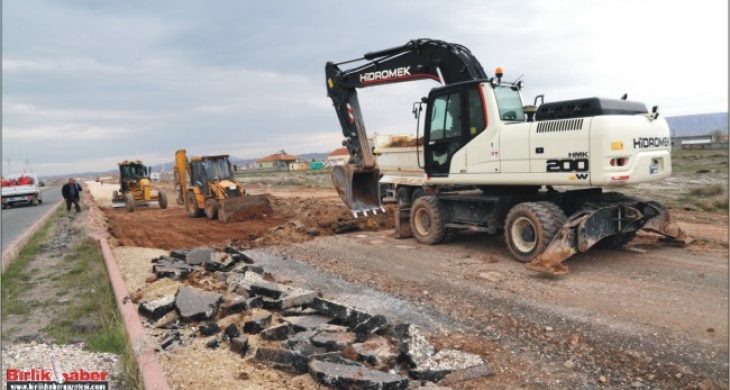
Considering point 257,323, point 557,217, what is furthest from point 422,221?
point 257,323

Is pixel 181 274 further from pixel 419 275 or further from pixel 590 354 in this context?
pixel 590 354

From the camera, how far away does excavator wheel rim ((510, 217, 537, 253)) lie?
25.9 feet

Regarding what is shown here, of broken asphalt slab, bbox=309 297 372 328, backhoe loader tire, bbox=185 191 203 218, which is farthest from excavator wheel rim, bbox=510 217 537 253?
backhoe loader tire, bbox=185 191 203 218

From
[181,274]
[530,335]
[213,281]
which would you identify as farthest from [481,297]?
[181,274]

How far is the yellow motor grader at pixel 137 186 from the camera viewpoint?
24344 millimetres

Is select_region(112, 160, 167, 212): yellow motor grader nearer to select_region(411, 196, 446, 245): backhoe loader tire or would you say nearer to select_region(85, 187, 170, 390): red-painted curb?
select_region(85, 187, 170, 390): red-painted curb

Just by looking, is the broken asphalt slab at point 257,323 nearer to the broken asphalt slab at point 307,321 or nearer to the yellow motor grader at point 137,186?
the broken asphalt slab at point 307,321

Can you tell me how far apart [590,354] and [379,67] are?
8.34 m

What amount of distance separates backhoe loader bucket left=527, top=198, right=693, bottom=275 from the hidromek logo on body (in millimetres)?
4902

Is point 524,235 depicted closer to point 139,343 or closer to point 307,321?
point 307,321

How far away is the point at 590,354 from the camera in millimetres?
4605

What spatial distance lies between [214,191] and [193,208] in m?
2.00

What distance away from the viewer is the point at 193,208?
62.1ft

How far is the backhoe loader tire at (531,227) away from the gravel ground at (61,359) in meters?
5.76
